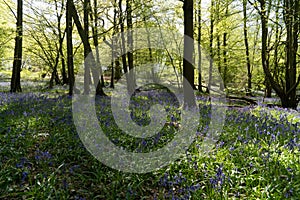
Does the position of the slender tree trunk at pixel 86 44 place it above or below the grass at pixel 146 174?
above

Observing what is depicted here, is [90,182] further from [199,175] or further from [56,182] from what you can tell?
[199,175]

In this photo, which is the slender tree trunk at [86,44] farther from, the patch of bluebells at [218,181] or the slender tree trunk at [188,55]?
the patch of bluebells at [218,181]

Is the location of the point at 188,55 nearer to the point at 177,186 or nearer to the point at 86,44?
the point at 86,44

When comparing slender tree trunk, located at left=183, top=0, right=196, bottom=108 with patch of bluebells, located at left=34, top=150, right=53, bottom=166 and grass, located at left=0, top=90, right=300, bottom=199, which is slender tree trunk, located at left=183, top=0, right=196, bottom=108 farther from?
patch of bluebells, located at left=34, top=150, right=53, bottom=166

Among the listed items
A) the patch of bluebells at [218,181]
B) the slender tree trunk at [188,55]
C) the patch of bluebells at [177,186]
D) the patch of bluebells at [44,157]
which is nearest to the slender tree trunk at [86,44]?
the slender tree trunk at [188,55]

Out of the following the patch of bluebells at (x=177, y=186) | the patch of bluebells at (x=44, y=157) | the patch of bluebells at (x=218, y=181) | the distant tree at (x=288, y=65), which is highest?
the distant tree at (x=288, y=65)

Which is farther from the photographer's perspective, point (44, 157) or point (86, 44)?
point (86, 44)

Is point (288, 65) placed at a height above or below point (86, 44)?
below

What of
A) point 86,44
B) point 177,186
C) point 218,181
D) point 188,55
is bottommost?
point 177,186

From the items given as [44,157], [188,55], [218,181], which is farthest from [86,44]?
[218,181]

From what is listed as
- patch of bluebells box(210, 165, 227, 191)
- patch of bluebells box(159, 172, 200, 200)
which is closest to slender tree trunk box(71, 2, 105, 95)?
patch of bluebells box(159, 172, 200, 200)

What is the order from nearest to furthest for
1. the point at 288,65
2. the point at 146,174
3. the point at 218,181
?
the point at 218,181 < the point at 146,174 < the point at 288,65

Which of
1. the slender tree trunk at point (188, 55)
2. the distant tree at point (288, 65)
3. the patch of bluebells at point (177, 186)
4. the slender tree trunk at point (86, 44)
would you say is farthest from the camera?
the distant tree at point (288, 65)

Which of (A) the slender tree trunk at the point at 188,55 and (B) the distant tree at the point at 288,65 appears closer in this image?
(A) the slender tree trunk at the point at 188,55
